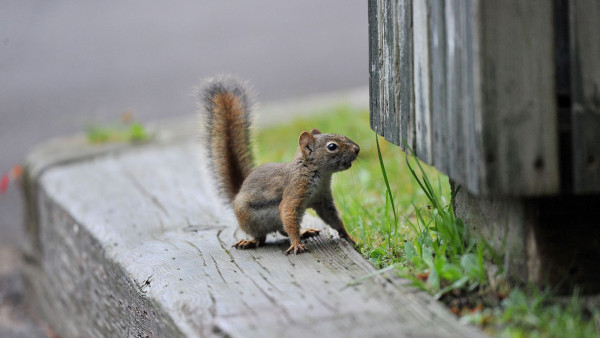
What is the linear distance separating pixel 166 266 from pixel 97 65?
24.2ft

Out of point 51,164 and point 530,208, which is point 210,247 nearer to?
point 530,208

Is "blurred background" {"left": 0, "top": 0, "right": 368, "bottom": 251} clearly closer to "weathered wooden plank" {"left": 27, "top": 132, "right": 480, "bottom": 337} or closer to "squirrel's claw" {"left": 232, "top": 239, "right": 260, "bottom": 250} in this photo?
"weathered wooden plank" {"left": 27, "top": 132, "right": 480, "bottom": 337}

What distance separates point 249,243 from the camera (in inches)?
124

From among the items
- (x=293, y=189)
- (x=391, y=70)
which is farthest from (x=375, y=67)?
(x=293, y=189)

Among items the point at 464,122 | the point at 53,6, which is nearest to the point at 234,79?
the point at 464,122

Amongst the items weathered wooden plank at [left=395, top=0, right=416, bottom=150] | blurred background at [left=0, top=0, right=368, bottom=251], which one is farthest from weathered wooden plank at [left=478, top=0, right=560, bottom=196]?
blurred background at [left=0, top=0, right=368, bottom=251]

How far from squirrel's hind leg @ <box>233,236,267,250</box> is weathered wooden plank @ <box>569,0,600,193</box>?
1410 mm

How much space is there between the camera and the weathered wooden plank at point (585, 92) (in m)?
2.07

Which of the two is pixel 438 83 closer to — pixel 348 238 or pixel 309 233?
pixel 348 238

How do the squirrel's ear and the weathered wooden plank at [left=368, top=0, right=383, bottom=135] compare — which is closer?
the weathered wooden plank at [left=368, top=0, right=383, bottom=135]

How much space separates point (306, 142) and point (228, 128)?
440 millimetres

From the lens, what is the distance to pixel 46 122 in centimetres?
839

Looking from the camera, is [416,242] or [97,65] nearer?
[416,242]

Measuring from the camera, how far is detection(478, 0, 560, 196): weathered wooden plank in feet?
6.67
